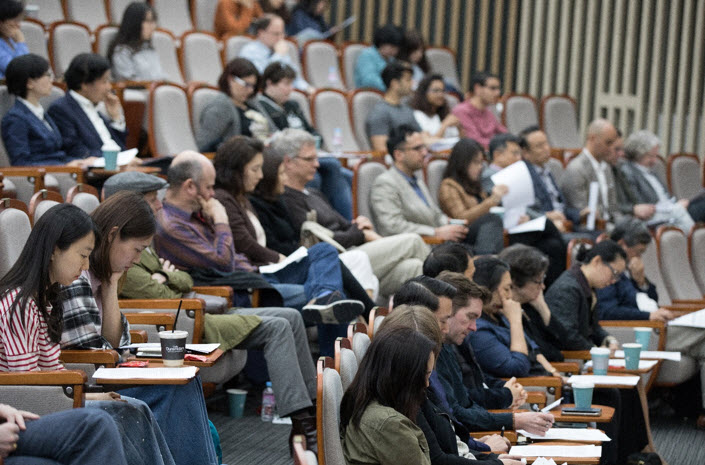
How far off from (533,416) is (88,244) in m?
1.55

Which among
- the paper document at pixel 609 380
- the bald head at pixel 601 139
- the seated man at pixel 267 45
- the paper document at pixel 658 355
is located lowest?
the paper document at pixel 658 355

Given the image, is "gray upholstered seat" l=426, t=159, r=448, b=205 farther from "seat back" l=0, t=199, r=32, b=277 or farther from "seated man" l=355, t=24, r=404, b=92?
"seat back" l=0, t=199, r=32, b=277

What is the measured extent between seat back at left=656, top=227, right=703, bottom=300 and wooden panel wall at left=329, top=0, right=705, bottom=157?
257cm

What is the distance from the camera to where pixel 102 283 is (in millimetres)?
→ 3227

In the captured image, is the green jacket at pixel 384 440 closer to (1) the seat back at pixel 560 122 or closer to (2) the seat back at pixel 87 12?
(2) the seat back at pixel 87 12

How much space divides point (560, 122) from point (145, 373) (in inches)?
235

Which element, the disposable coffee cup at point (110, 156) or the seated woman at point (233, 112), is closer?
the disposable coffee cup at point (110, 156)

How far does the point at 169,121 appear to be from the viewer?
5.80m

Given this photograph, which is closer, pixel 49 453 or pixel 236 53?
pixel 49 453

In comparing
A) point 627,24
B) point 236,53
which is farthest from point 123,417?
point 627,24

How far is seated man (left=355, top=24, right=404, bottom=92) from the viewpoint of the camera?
26.1ft

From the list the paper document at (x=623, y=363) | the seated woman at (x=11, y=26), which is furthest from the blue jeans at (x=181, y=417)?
the seated woman at (x=11, y=26)

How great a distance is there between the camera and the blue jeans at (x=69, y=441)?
8.11 ft

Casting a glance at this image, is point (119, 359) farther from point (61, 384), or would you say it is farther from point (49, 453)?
point (49, 453)
